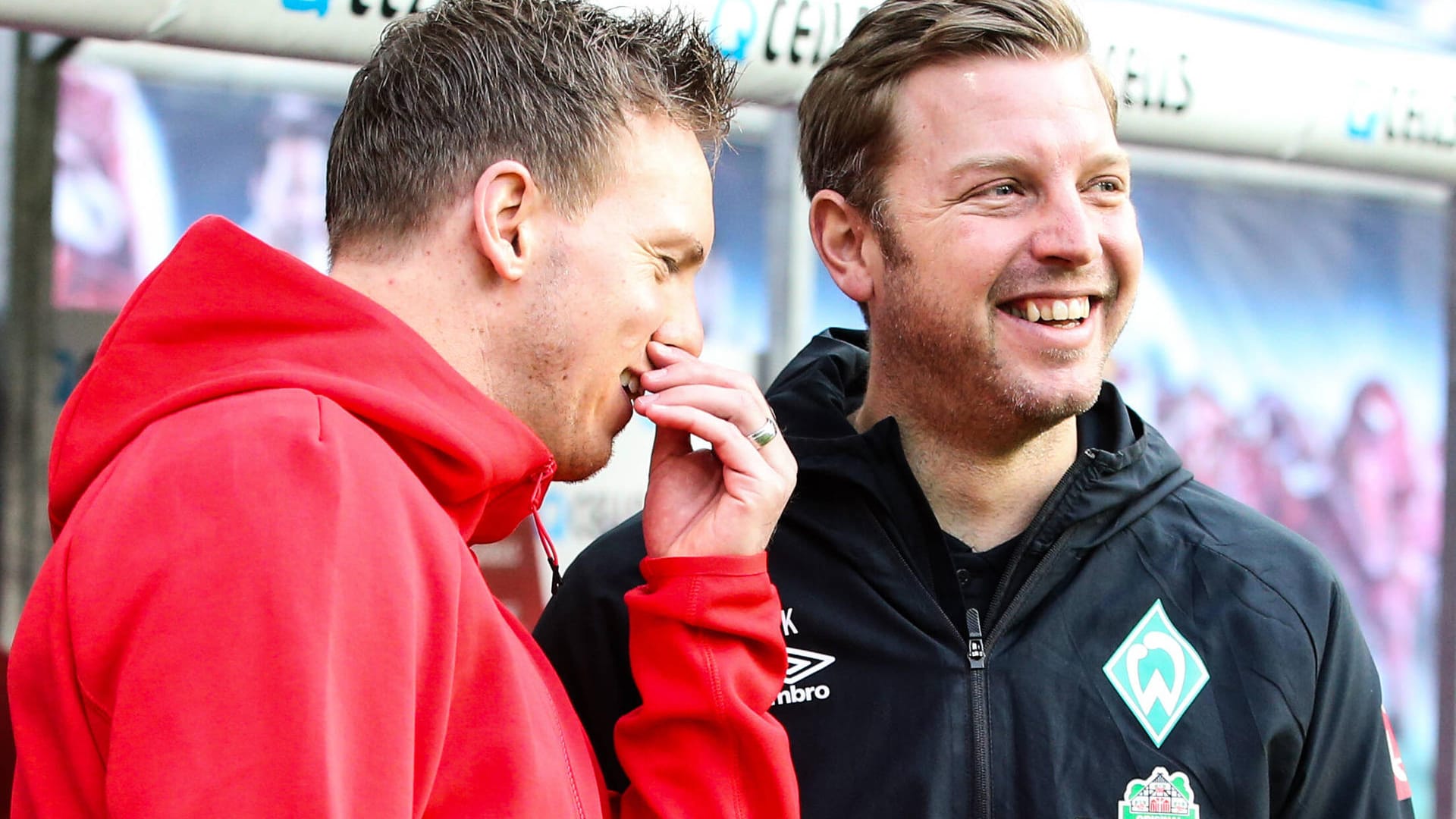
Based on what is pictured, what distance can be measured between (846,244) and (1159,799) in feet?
2.98

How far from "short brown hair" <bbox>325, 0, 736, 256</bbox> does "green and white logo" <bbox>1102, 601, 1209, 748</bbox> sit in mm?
826

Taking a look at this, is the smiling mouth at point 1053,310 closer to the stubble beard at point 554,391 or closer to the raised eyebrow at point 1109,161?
the raised eyebrow at point 1109,161

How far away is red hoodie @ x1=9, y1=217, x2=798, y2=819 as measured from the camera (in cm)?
103

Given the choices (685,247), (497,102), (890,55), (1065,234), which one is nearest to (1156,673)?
(1065,234)

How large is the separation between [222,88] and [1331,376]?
388cm

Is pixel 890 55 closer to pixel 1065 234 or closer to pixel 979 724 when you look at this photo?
pixel 1065 234

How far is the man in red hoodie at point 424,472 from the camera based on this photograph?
1040 mm

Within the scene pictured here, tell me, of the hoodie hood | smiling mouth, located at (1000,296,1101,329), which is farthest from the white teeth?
the hoodie hood

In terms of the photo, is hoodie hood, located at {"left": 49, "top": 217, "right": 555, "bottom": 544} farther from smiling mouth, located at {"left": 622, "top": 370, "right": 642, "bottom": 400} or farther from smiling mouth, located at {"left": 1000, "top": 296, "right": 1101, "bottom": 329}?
smiling mouth, located at {"left": 1000, "top": 296, "right": 1101, "bottom": 329}

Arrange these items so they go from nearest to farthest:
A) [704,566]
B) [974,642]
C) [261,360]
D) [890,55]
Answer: [261,360] < [704,566] < [974,642] < [890,55]

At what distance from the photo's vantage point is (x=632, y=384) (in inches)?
65.9

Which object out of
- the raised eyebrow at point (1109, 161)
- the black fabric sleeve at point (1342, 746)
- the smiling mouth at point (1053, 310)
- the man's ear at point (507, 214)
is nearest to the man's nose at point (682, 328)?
the man's ear at point (507, 214)

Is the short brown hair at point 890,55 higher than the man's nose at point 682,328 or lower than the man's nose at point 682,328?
higher

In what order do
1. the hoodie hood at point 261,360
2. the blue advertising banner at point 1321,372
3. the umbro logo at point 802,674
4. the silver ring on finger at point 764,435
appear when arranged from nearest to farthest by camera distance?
the hoodie hood at point 261,360 < the silver ring on finger at point 764,435 < the umbro logo at point 802,674 < the blue advertising banner at point 1321,372
